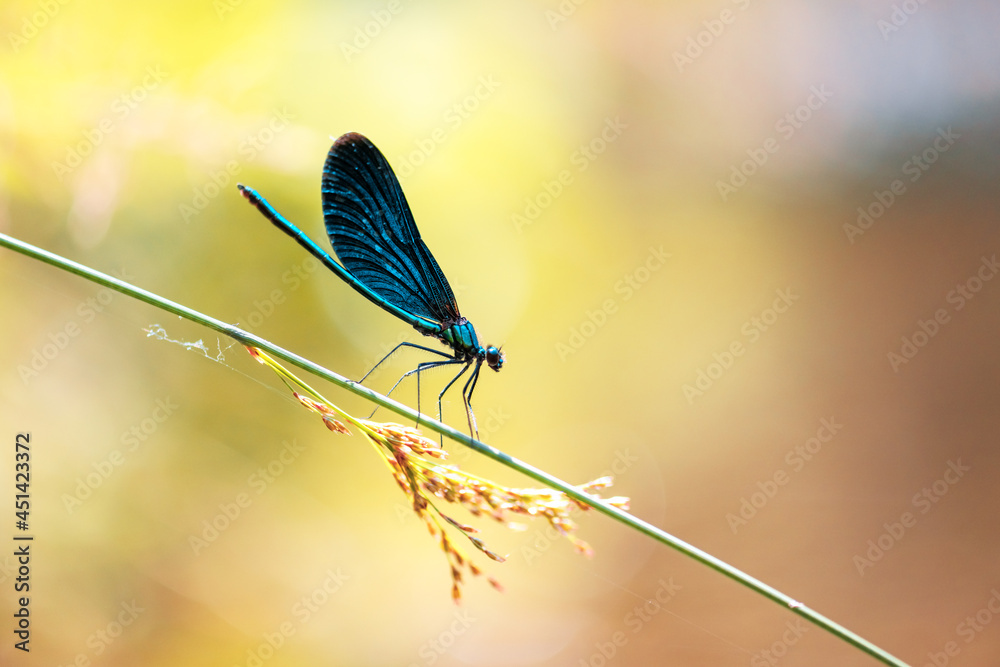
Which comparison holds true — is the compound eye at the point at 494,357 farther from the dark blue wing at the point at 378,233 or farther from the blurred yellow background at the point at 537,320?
the blurred yellow background at the point at 537,320

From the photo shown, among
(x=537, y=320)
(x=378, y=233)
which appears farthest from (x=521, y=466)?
(x=537, y=320)

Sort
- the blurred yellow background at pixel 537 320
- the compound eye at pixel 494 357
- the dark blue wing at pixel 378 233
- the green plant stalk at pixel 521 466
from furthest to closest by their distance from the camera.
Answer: the blurred yellow background at pixel 537 320 → the compound eye at pixel 494 357 → the dark blue wing at pixel 378 233 → the green plant stalk at pixel 521 466

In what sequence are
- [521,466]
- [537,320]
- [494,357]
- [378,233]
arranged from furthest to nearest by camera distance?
[537,320]
[494,357]
[378,233]
[521,466]

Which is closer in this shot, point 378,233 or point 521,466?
point 521,466

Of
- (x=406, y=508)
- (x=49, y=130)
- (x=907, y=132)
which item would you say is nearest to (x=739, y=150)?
(x=907, y=132)

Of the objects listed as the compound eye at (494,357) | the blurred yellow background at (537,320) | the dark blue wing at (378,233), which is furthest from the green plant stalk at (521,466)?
the compound eye at (494,357)

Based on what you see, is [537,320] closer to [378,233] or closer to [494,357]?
[494,357]

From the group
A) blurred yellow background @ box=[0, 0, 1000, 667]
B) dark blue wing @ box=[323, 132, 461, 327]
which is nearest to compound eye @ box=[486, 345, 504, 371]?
dark blue wing @ box=[323, 132, 461, 327]
